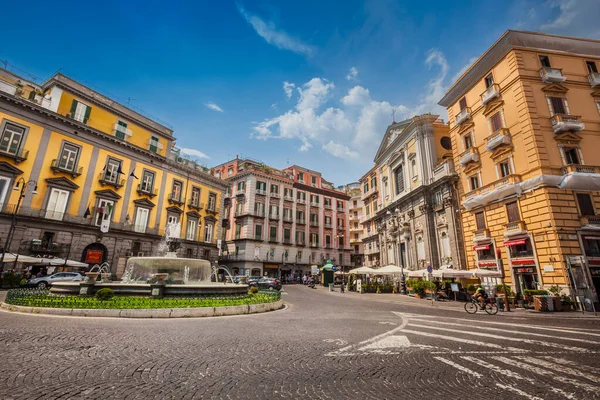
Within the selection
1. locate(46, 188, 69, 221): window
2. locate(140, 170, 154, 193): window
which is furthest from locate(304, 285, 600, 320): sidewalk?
locate(46, 188, 69, 221): window

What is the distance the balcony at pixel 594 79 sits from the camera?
1983 centimetres

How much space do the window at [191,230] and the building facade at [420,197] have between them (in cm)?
2451

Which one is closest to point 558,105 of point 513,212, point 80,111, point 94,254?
point 513,212

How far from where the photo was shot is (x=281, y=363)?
4.79 m

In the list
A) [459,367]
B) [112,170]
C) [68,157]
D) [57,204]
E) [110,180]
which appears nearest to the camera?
[459,367]

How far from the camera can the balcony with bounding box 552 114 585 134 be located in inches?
710

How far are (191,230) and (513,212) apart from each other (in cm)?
3282

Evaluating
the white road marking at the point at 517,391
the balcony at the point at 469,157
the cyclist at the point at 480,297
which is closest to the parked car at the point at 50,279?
the white road marking at the point at 517,391

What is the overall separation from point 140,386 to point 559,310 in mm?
19780

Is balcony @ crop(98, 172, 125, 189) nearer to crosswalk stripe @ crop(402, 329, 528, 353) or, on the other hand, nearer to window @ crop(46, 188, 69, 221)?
window @ crop(46, 188, 69, 221)

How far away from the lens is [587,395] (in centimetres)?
362

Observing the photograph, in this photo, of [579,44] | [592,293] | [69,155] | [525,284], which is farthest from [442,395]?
[69,155]

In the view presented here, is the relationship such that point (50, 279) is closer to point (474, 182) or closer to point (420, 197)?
point (420, 197)

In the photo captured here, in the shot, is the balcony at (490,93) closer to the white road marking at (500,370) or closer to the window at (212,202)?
the white road marking at (500,370)
